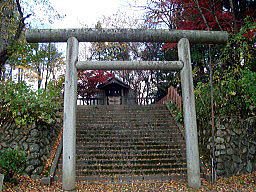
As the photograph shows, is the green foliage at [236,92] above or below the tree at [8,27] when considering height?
below

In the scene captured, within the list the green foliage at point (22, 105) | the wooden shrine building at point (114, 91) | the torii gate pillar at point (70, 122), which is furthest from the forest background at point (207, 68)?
the wooden shrine building at point (114, 91)

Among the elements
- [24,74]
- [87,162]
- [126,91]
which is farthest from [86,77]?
[87,162]

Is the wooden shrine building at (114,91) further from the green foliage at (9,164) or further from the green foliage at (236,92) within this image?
the green foliage at (9,164)

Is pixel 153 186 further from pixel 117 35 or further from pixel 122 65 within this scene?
pixel 117 35

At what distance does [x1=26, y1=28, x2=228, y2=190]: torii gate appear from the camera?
3945 mm

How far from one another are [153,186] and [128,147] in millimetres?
1742

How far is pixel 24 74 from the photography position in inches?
539

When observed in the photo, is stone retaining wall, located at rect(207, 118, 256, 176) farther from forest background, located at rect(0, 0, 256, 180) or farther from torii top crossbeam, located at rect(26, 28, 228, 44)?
torii top crossbeam, located at rect(26, 28, 228, 44)

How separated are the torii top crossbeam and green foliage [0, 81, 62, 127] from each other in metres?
1.92

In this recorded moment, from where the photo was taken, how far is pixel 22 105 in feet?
17.7

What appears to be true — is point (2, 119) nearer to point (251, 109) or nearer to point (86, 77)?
point (251, 109)

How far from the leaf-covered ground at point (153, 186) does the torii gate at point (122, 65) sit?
1.20 feet

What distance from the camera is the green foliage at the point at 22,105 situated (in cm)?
529

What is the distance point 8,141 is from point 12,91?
1.45 metres
